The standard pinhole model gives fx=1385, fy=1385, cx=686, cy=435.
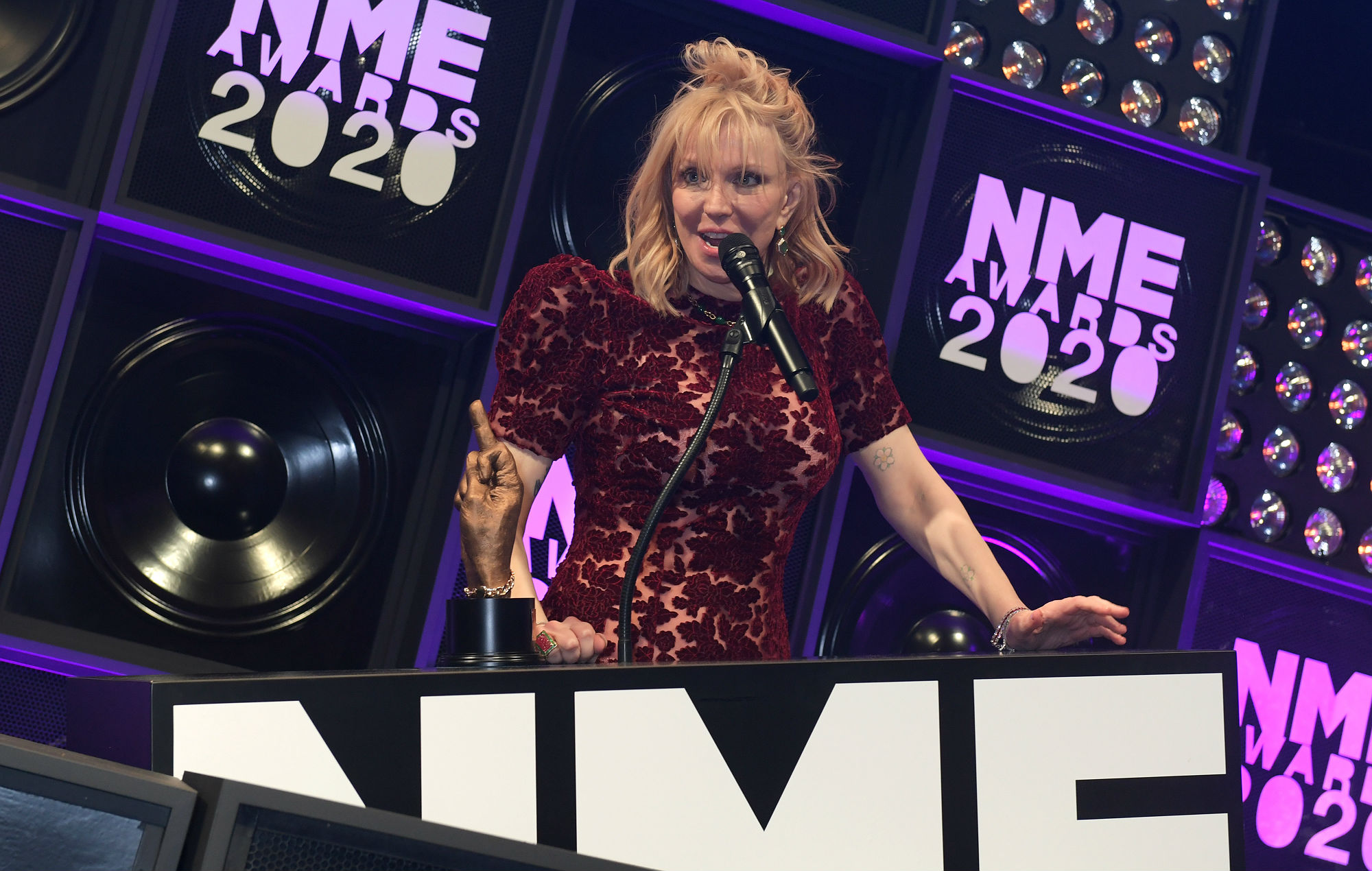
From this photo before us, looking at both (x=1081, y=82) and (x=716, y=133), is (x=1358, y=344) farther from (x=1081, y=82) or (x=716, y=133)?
(x=716, y=133)

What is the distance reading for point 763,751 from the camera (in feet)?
3.57

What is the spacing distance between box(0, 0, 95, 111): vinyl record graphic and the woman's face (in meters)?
1.15

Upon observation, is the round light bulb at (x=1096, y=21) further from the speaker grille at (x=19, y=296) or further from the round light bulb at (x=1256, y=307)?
the speaker grille at (x=19, y=296)

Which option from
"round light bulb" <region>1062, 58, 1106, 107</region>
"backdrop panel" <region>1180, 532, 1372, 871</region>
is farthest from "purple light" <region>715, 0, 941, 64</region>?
"backdrop panel" <region>1180, 532, 1372, 871</region>

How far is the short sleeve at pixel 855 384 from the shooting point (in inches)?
68.5

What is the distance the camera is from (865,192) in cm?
260

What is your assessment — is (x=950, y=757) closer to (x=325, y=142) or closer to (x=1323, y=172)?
(x=325, y=142)

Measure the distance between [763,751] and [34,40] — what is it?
177 cm

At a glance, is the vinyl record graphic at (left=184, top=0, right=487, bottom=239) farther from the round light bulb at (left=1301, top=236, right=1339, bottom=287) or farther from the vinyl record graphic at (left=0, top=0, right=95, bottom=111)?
the round light bulb at (left=1301, top=236, right=1339, bottom=287)

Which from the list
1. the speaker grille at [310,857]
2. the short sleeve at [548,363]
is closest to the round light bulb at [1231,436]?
the short sleeve at [548,363]

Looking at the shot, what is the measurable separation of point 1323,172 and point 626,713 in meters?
2.49

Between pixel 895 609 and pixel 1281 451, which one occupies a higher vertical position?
pixel 1281 451

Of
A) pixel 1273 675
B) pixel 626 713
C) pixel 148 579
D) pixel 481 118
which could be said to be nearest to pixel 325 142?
pixel 481 118

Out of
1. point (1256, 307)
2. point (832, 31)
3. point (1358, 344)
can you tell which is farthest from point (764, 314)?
point (1358, 344)
